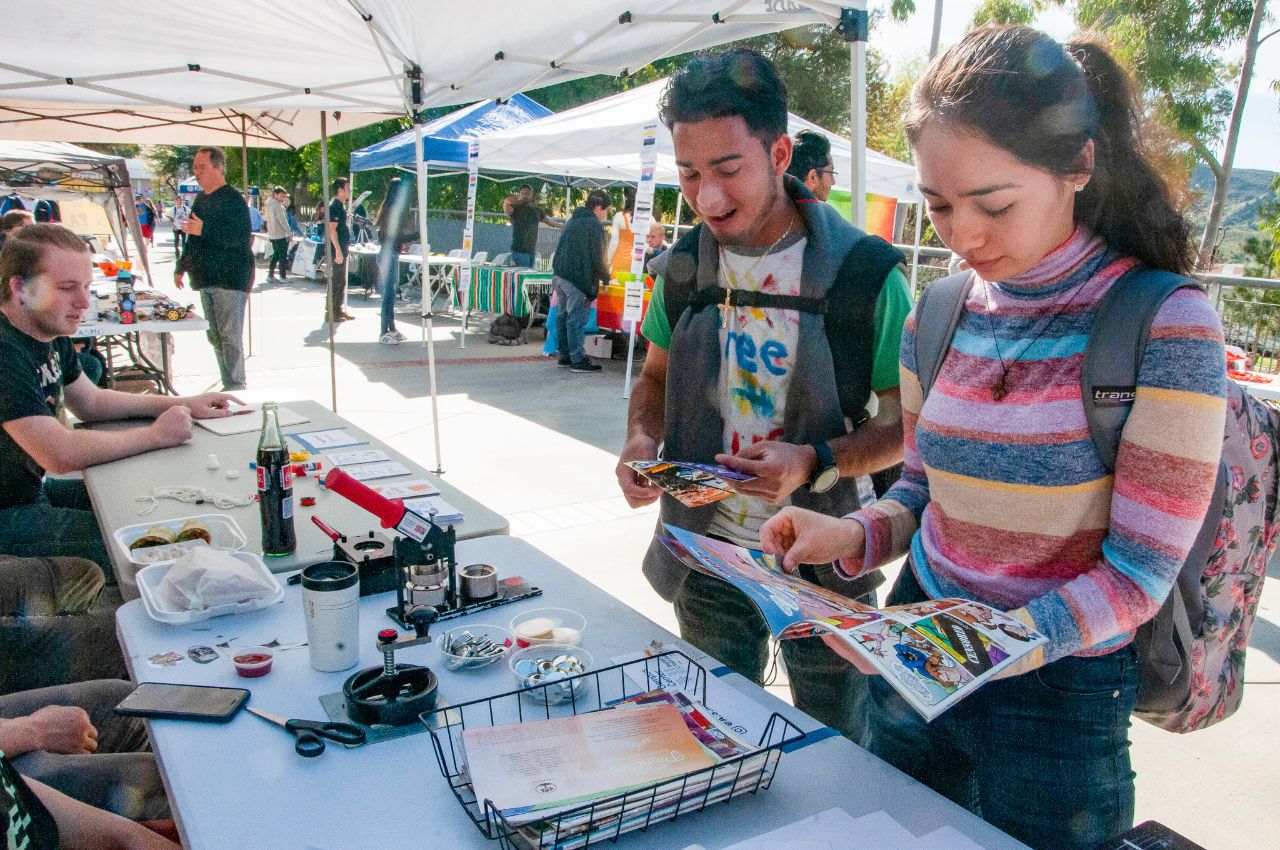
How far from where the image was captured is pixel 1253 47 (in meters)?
16.9

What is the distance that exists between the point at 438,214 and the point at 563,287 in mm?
12118

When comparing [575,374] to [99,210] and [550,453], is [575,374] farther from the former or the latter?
[99,210]

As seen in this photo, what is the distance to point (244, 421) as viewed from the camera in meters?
3.35

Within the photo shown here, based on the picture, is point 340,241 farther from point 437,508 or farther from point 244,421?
point 437,508

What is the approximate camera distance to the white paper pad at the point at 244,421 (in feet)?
10.6

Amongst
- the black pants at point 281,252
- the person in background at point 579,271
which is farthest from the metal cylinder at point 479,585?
the black pants at point 281,252

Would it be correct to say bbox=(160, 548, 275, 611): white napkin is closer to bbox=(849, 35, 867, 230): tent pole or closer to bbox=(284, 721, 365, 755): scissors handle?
bbox=(284, 721, 365, 755): scissors handle

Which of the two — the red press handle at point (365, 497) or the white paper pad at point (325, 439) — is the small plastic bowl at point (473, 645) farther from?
the white paper pad at point (325, 439)

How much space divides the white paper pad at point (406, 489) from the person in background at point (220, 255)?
5437mm

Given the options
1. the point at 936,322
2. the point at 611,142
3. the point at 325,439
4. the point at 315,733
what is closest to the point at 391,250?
the point at 611,142

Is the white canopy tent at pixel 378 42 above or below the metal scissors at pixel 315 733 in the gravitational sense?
above

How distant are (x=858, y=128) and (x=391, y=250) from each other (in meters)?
8.68

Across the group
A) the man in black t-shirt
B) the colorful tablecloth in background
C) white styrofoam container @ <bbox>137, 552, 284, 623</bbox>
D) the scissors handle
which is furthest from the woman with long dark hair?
the man in black t-shirt

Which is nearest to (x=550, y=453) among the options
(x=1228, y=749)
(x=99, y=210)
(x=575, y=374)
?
(x=575, y=374)
